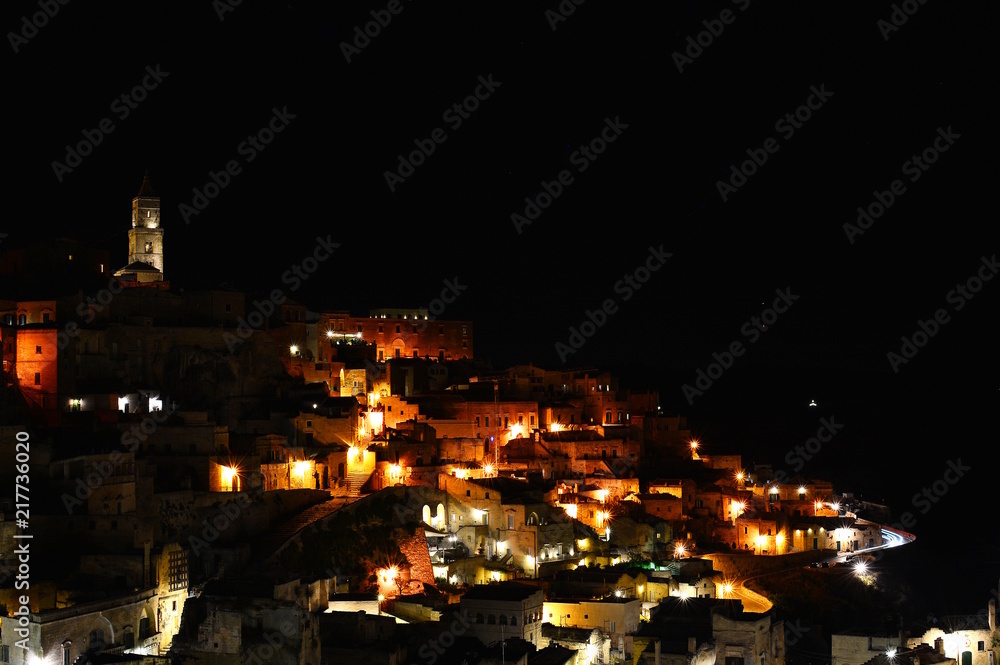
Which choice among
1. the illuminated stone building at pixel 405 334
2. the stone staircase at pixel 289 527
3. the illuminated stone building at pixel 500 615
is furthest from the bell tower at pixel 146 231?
the illuminated stone building at pixel 500 615

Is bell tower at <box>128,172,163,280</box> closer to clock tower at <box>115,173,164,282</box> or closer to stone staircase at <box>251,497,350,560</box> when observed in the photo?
clock tower at <box>115,173,164,282</box>

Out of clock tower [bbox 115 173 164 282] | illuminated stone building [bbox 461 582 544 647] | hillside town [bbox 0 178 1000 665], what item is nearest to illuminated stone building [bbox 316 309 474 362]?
hillside town [bbox 0 178 1000 665]

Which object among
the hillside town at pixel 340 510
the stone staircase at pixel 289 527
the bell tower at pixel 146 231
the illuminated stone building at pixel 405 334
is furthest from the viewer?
the illuminated stone building at pixel 405 334

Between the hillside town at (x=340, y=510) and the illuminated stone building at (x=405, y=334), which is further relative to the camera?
the illuminated stone building at (x=405, y=334)

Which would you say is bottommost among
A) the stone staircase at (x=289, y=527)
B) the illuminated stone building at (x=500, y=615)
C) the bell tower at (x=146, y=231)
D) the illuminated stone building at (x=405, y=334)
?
the illuminated stone building at (x=500, y=615)

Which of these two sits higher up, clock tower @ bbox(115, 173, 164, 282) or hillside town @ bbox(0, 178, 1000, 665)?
clock tower @ bbox(115, 173, 164, 282)

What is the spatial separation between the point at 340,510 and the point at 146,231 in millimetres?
23864

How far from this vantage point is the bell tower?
186ft

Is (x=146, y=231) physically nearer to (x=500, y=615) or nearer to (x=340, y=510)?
(x=340, y=510)

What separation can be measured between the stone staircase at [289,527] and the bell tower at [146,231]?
21214 millimetres

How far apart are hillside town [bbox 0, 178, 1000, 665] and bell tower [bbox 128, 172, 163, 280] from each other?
115 mm

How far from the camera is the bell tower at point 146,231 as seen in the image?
56.8 m

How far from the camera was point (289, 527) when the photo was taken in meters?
38.8

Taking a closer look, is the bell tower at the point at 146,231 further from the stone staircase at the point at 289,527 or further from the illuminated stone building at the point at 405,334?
the stone staircase at the point at 289,527
